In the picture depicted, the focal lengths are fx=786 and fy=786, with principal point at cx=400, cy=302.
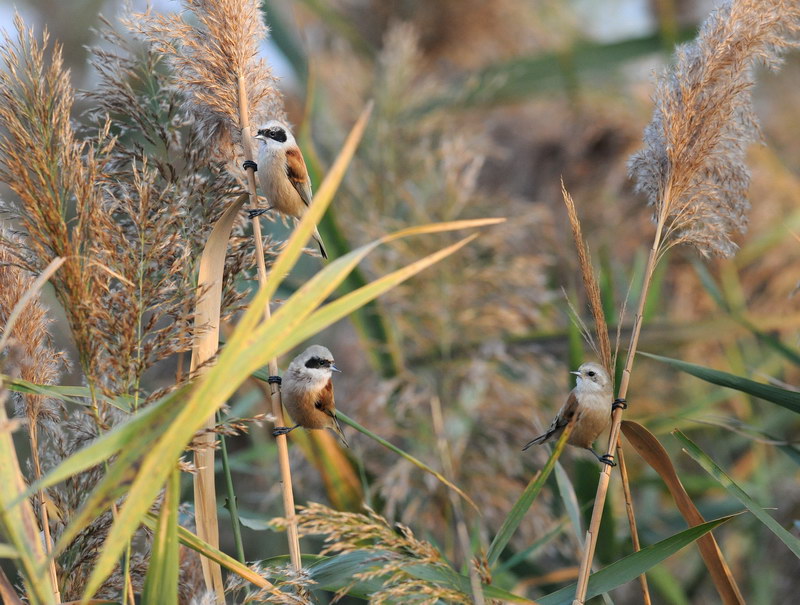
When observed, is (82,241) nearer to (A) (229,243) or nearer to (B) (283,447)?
(A) (229,243)

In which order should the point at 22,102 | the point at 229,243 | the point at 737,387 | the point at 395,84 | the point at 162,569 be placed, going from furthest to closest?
the point at 395,84
the point at 229,243
the point at 737,387
the point at 22,102
the point at 162,569

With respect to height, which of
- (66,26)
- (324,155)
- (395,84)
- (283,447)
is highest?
(66,26)

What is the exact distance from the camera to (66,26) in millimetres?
7688

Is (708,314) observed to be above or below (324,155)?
below

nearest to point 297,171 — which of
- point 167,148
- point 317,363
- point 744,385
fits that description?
point 167,148

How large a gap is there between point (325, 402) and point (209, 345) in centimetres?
33

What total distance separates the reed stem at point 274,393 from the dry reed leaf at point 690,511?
61 centimetres

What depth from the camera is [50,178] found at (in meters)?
1.24

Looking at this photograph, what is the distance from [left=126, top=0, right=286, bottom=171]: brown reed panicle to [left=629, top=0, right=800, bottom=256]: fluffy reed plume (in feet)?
2.44

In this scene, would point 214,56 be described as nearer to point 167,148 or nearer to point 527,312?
point 167,148

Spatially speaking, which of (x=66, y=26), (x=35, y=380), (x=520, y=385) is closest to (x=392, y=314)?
(x=520, y=385)

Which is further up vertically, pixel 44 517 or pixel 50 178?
pixel 50 178

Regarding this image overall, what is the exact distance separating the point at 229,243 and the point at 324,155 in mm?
3364

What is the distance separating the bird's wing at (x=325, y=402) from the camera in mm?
1594
